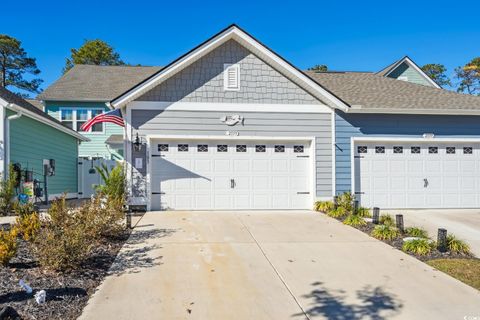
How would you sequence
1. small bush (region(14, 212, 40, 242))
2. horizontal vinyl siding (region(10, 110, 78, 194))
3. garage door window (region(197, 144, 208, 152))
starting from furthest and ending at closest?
1. horizontal vinyl siding (region(10, 110, 78, 194))
2. garage door window (region(197, 144, 208, 152))
3. small bush (region(14, 212, 40, 242))

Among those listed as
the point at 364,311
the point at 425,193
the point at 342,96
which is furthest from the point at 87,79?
the point at 364,311

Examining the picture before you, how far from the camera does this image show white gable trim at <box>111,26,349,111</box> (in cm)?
995

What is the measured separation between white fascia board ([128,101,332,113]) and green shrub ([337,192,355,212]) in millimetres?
2631

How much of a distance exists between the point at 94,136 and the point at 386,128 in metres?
14.4

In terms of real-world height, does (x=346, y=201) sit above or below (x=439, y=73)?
below

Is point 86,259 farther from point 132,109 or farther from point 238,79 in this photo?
point 238,79

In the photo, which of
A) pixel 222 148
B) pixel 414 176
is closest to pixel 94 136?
pixel 222 148

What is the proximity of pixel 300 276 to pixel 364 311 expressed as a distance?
A: 3.85ft

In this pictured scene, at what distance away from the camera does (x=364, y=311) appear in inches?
151

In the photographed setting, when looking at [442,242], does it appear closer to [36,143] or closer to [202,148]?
[202,148]

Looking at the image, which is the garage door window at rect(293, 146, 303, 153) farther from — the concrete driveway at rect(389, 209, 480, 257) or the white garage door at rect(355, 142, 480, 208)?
the concrete driveway at rect(389, 209, 480, 257)

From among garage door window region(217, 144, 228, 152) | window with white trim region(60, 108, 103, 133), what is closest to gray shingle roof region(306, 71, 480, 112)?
garage door window region(217, 144, 228, 152)

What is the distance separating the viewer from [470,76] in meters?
40.4

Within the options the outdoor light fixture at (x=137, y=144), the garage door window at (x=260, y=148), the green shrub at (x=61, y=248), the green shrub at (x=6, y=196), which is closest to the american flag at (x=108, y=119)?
the outdoor light fixture at (x=137, y=144)
